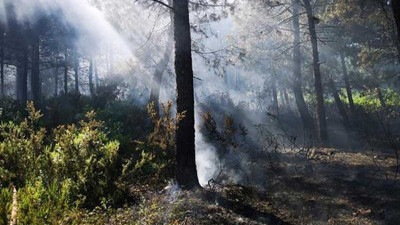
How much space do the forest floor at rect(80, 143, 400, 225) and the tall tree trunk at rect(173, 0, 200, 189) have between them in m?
0.42

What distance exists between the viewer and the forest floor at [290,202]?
4.88m

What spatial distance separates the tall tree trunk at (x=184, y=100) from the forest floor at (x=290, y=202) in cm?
42

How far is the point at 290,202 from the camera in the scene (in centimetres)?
592

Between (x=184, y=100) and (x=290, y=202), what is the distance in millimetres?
2674

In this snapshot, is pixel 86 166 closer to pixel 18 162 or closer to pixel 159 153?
pixel 18 162

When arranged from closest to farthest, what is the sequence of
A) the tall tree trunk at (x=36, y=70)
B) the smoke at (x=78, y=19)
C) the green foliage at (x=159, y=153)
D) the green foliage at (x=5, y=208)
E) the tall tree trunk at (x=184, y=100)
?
the green foliage at (x=5, y=208), the tall tree trunk at (x=184, y=100), the green foliage at (x=159, y=153), the smoke at (x=78, y=19), the tall tree trunk at (x=36, y=70)

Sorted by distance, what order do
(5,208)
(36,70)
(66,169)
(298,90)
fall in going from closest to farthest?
1. (5,208)
2. (66,169)
3. (298,90)
4. (36,70)

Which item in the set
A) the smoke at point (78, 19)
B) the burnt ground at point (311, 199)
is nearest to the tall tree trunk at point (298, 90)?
the burnt ground at point (311, 199)

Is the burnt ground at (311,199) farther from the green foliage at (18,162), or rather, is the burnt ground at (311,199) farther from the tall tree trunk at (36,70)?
the tall tree trunk at (36,70)

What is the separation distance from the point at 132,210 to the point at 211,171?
3.77m

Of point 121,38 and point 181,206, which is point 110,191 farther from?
point 121,38

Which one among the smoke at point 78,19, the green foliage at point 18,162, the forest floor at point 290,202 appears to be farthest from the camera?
the smoke at point 78,19

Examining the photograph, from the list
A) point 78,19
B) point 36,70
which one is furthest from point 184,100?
point 78,19

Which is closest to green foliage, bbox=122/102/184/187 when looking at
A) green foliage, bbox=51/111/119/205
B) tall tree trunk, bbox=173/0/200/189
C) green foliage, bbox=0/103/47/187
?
tall tree trunk, bbox=173/0/200/189
